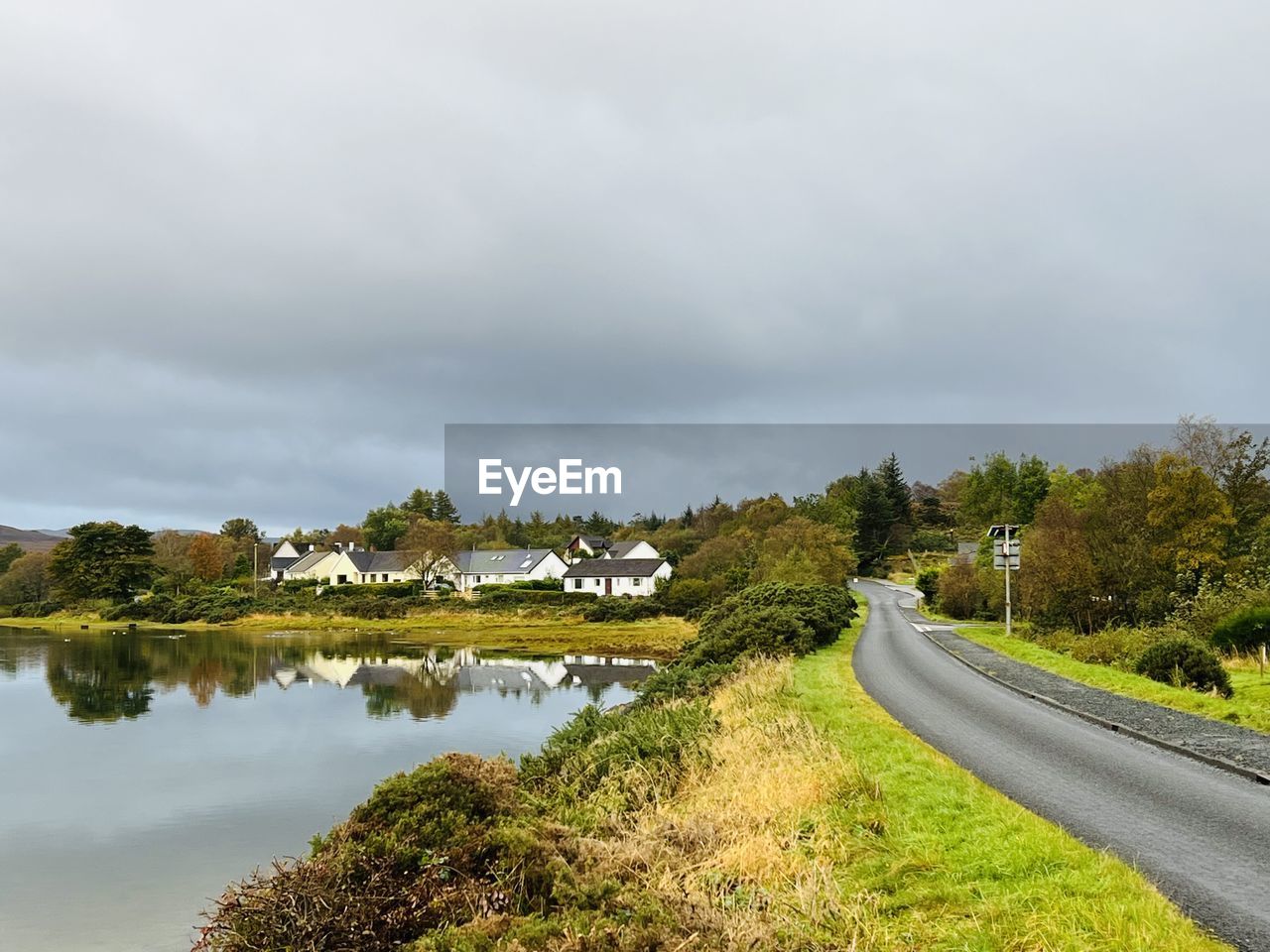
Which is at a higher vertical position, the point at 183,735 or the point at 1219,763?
the point at 1219,763

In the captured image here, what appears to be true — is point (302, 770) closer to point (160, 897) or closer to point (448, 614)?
point (160, 897)

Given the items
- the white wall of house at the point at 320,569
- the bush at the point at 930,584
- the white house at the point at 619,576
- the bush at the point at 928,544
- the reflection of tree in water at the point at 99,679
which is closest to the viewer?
the reflection of tree in water at the point at 99,679

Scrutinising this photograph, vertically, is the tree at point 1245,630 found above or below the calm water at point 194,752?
above

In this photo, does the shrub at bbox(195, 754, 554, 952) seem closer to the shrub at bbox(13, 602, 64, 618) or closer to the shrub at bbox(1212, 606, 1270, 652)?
the shrub at bbox(1212, 606, 1270, 652)

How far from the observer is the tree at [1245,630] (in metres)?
25.4

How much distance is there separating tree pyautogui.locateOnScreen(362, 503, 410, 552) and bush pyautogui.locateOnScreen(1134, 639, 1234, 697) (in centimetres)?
10680

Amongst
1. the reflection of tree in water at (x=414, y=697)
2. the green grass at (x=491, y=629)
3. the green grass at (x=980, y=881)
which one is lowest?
the green grass at (x=491, y=629)

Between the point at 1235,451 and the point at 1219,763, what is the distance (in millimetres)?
31644

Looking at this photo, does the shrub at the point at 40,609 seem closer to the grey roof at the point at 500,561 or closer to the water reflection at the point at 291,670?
the water reflection at the point at 291,670

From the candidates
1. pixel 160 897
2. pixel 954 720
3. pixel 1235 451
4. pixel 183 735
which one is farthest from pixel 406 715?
pixel 1235 451

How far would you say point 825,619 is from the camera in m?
35.8

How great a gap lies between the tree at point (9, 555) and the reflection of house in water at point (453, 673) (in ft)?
266

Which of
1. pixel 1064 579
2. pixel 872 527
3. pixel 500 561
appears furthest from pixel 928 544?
pixel 1064 579

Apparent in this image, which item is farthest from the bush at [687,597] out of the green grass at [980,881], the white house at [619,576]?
the green grass at [980,881]
